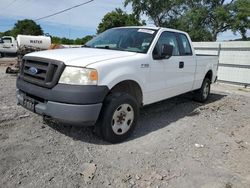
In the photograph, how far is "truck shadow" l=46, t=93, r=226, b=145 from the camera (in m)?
4.74

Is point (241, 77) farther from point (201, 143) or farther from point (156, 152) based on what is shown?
point (156, 152)

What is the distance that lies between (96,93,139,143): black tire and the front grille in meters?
0.82

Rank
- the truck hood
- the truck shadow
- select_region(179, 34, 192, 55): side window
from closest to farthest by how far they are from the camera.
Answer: the truck hood → the truck shadow → select_region(179, 34, 192, 55): side window

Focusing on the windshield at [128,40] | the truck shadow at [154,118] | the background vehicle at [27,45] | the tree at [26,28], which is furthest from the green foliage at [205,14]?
the tree at [26,28]

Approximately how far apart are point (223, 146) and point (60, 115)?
2.75 meters

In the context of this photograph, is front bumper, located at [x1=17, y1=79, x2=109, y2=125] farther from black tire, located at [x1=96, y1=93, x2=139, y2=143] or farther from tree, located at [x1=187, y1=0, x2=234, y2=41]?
tree, located at [x1=187, y1=0, x2=234, y2=41]

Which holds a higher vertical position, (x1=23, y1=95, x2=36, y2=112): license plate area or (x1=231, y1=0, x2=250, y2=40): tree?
(x1=231, y1=0, x2=250, y2=40): tree

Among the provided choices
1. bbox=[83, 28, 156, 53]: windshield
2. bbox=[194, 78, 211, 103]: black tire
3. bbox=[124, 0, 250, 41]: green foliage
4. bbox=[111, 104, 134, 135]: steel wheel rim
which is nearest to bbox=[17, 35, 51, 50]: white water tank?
bbox=[194, 78, 211, 103]: black tire

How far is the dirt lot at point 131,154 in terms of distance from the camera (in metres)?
3.47

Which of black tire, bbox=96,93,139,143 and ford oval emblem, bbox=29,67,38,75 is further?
ford oval emblem, bbox=29,67,38,75

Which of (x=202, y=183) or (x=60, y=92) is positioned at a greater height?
(x=60, y=92)

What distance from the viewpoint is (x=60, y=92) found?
3924 mm

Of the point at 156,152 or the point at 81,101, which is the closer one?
the point at 81,101

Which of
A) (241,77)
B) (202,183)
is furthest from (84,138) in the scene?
(241,77)
